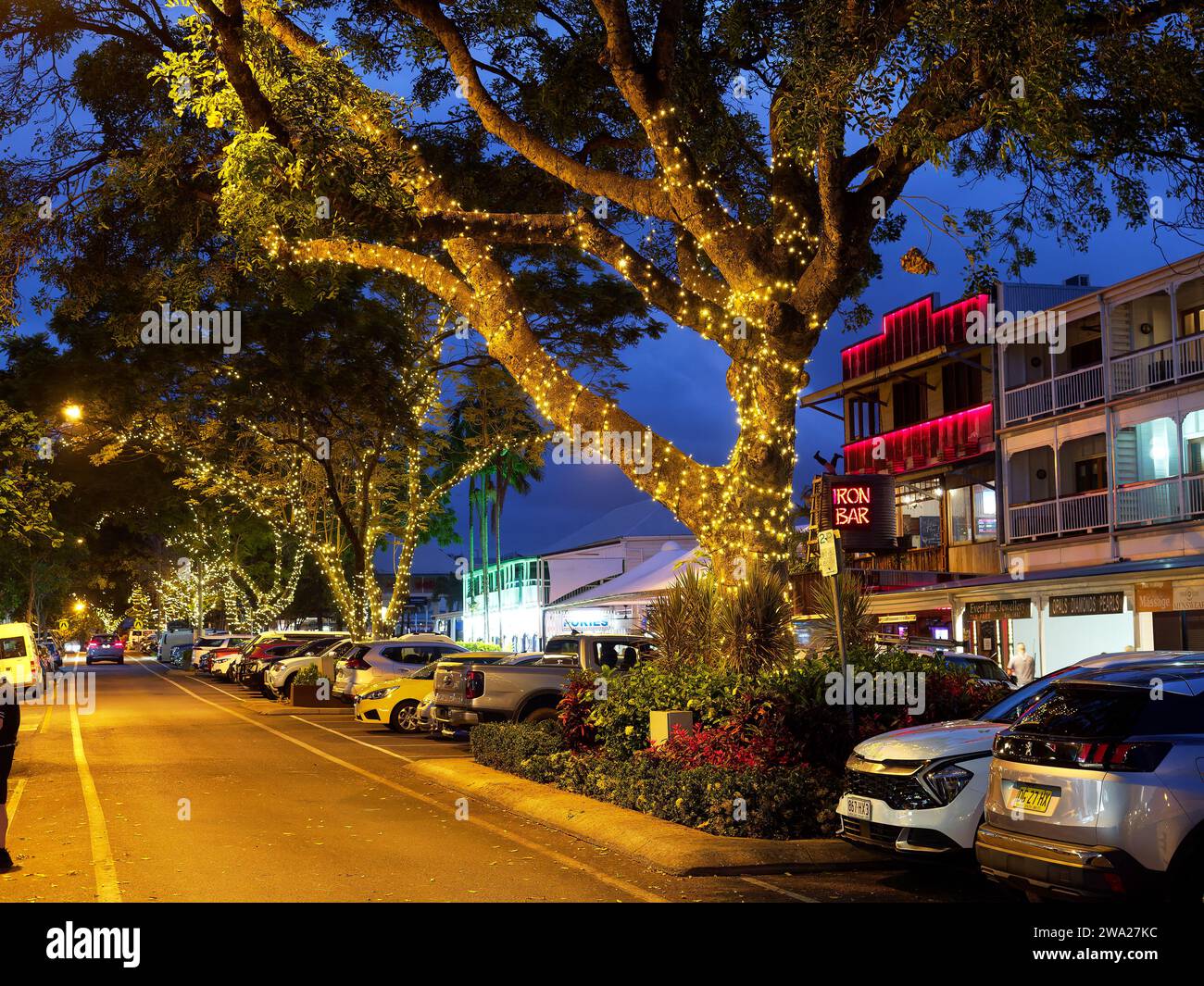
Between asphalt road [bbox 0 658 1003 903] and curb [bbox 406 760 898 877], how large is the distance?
18cm

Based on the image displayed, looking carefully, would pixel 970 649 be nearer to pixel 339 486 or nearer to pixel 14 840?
pixel 339 486

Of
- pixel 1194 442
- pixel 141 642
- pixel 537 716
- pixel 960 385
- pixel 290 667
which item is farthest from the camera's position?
pixel 141 642

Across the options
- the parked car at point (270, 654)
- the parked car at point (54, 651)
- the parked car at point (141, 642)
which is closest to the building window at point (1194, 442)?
the parked car at point (270, 654)

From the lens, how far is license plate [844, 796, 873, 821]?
979 cm

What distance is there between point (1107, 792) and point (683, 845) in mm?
4269

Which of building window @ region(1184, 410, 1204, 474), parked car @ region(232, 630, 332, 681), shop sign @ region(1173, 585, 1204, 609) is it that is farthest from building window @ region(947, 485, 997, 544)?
parked car @ region(232, 630, 332, 681)

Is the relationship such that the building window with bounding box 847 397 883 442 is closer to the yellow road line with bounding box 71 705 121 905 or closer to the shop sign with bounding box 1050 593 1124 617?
the shop sign with bounding box 1050 593 1124 617

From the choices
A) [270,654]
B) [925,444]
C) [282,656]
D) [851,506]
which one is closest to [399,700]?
[282,656]

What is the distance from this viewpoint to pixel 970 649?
3062cm

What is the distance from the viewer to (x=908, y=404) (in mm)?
40906

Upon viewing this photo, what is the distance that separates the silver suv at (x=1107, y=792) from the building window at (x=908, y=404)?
33.0 m

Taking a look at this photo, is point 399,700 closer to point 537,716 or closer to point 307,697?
point 537,716

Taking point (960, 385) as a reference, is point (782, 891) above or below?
below
